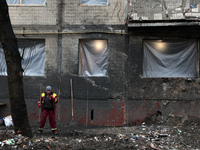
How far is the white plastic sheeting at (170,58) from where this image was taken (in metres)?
10.2

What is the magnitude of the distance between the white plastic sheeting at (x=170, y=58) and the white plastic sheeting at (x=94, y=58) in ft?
5.66

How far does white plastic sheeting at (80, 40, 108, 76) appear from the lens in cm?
1041

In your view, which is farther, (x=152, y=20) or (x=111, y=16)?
(x=111, y=16)

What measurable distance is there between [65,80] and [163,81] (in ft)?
13.3

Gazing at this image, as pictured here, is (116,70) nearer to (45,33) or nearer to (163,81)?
(163,81)

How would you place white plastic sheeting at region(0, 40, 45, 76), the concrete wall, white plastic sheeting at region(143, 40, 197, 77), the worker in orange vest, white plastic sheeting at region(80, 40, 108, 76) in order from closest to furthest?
the worker in orange vest → the concrete wall → white plastic sheeting at region(143, 40, 197, 77) → white plastic sheeting at region(80, 40, 108, 76) → white plastic sheeting at region(0, 40, 45, 76)

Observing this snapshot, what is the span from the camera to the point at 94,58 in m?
10.5

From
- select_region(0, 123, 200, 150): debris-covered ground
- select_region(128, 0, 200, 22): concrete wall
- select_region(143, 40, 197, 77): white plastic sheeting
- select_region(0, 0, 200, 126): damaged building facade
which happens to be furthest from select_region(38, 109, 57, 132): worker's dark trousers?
select_region(128, 0, 200, 22): concrete wall

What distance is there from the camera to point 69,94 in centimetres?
1015

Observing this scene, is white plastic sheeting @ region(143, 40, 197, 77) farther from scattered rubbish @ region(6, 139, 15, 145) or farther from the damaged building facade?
scattered rubbish @ region(6, 139, 15, 145)

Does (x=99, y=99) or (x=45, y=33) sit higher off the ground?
(x=45, y=33)

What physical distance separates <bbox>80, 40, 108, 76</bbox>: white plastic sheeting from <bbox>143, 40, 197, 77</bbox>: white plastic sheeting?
1.72 meters

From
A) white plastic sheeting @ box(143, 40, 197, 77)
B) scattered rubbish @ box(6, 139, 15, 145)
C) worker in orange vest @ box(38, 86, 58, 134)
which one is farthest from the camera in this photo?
white plastic sheeting @ box(143, 40, 197, 77)

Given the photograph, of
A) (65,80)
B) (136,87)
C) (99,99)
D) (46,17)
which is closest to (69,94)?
(65,80)
